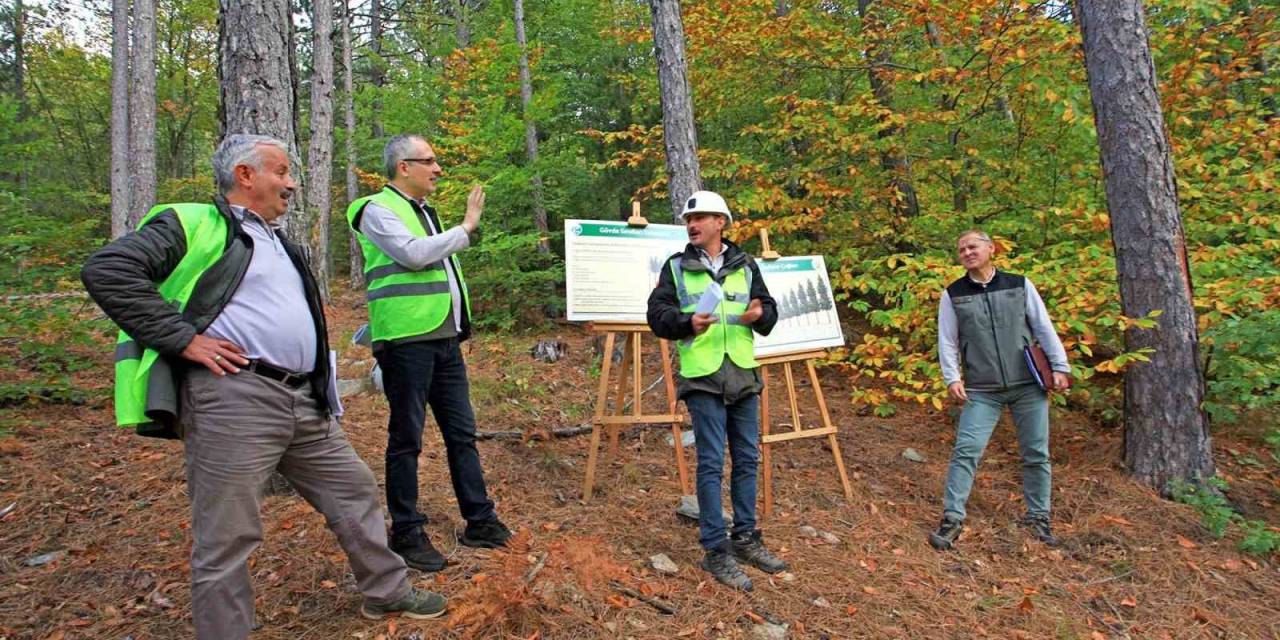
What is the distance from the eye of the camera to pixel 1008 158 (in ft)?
23.7

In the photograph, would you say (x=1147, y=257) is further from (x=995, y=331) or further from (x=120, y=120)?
(x=120, y=120)

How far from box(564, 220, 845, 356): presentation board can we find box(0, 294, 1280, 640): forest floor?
122 centimetres

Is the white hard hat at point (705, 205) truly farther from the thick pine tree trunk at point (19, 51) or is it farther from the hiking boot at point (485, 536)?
the thick pine tree trunk at point (19, 51)

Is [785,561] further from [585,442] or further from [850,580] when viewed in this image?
[585,442]

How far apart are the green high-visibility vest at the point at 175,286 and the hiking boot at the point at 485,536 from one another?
178cm

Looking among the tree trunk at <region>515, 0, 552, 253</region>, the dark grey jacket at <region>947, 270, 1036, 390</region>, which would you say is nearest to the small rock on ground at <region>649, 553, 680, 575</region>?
the dark grey jacket at <region>947, 270, 1036, 390</region>

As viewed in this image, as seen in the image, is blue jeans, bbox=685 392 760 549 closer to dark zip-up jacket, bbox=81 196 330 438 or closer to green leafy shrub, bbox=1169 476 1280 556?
dark zip-up jacket, bbox=81 196 330 438

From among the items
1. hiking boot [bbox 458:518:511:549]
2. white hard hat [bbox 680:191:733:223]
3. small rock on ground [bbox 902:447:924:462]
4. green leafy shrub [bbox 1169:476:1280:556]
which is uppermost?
white hard hat [bbox 680:191:733:223]

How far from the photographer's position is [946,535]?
431 centimetres

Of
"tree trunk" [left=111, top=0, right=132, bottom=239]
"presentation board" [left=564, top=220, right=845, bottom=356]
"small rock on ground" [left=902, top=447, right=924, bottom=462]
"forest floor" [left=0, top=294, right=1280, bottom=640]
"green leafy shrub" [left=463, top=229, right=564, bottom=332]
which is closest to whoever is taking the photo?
"forest floor" [left=0, top=294, right=1280, bottom=640]

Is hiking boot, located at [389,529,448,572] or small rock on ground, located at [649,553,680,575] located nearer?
hiking boot, located at [389,529,448,572]

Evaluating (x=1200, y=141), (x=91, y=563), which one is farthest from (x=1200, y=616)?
(x=91, y=563)

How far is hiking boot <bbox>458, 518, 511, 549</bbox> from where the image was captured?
3557 millimetres

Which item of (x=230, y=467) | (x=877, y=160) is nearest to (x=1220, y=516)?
(x=877, y=160)
